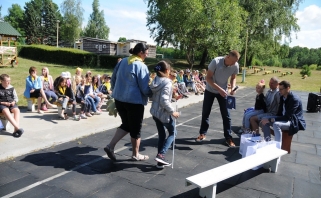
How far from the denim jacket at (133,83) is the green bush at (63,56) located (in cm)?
2613

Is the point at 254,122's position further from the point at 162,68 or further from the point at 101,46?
the point at 101,46

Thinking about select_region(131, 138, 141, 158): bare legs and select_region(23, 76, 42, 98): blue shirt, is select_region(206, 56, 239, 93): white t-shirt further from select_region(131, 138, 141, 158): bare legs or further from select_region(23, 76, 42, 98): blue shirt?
select_region(23, 76, 42, 98): blue shirt

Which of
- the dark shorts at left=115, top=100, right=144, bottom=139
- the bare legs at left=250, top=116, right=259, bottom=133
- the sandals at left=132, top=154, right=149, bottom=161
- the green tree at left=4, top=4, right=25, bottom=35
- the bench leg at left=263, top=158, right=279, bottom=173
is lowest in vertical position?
the sandals at left=132, top=154, right=149, bottom=161

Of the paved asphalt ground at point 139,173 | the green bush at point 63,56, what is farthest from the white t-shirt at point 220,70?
the green bush at point 63,56

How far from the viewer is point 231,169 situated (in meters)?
3.19

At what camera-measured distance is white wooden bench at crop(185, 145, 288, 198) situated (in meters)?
2.87

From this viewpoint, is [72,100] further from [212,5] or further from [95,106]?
[212,5]

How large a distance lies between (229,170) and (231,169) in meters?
0.05

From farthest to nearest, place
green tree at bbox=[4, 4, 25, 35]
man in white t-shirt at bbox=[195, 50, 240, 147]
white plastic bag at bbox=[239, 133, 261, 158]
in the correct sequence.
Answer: green tree at bbox=[4, 4, 25, 35] < man in white t-shirt at bbox=[195, 50, 240, 147] < white plastic bag at bbox=[239, 133, 261, 158]

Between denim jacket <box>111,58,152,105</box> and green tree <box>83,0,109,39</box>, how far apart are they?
221 feet

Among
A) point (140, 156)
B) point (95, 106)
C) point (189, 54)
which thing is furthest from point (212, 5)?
point (140, 156)

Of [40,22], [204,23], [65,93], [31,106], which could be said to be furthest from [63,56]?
[40,22]

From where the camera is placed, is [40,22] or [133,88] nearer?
[133,88]

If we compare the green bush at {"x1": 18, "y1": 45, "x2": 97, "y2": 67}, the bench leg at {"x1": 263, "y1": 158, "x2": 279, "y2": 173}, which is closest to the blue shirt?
the bench leg at {"x1": 263, "y1": 158, "x2": 279, "y2": 173}
